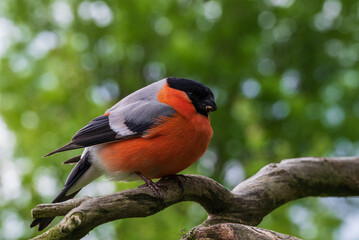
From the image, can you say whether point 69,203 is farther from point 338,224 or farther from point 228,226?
point 338,224

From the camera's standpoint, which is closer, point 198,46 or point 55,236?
point 55,236

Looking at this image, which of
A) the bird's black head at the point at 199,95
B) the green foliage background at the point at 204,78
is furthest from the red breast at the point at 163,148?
the green foliage background at the point at 204,78

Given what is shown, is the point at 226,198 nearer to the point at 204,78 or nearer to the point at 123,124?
the point at 123,124

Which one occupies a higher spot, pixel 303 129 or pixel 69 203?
pixel 69 203

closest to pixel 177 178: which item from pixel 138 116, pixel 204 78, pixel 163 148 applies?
pixel 163 148

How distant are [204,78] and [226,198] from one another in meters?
6.33

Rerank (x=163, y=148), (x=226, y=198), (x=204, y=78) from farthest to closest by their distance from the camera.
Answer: (x=204, y=78), (x=226, y=198), (x=163, y=148)

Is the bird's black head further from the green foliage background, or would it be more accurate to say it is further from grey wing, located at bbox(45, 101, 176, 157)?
the green foliage background

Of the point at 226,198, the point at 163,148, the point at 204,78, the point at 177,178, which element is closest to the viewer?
the point at 163,148

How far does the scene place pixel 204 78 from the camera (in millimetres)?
10047

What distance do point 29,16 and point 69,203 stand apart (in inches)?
372

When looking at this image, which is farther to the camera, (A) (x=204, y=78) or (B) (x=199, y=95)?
(A) (x=204, y=78)

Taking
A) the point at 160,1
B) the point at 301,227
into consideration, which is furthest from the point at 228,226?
the point at 160,1

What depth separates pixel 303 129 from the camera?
9.72 meters
